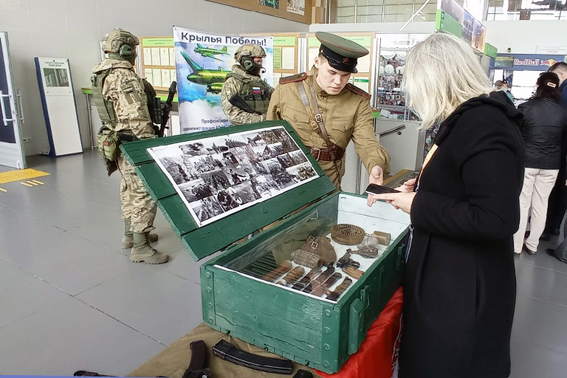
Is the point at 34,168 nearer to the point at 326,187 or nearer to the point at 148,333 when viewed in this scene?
the point at 148,333

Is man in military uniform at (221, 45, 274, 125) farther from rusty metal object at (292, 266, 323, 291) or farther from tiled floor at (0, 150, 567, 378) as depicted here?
rusty metal object at (292, 266, 323, 291)

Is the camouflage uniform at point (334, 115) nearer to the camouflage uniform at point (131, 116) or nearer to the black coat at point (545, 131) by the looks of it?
the camouflage uniform at point (131, 116)

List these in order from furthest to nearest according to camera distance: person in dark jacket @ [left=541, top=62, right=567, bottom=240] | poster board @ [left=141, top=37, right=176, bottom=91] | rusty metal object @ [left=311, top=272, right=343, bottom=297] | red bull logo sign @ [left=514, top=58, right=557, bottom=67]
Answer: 1. red bull logo sign @ [left=514, top=58, right=557, bottom=67]
2. poster board @ [left=141, top=37, right=176, bottom=91]
3. person in dark jacket @ [left=541, top=62, right=567, bottom=240]
4. rusty metal object @ [left=311, top=272, right=343, bottom=297]

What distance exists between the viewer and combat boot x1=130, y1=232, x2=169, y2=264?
9.95ft

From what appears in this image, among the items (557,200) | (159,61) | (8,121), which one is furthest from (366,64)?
(8,121)

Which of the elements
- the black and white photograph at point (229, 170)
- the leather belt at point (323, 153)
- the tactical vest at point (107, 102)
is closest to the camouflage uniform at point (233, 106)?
the tactical vest at point (107, 102)

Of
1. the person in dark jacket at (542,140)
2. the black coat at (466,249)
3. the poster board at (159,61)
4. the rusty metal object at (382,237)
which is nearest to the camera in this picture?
the black coat at (466,249)

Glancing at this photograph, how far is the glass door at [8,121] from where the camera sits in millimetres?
5148

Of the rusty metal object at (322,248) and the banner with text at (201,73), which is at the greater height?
the banner with text at (201,73)

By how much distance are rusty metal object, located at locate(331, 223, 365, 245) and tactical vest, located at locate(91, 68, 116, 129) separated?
206 centimetres

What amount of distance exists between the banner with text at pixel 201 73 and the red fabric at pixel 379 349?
279 centimetres

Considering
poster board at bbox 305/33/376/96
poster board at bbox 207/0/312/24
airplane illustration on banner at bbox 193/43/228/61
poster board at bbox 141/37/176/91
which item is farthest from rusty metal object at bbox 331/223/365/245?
poster board at bbox 207/0/312/24

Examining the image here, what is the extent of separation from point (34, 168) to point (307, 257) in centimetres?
551

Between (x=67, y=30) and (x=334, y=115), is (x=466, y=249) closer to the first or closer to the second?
(x=334, y=115)
